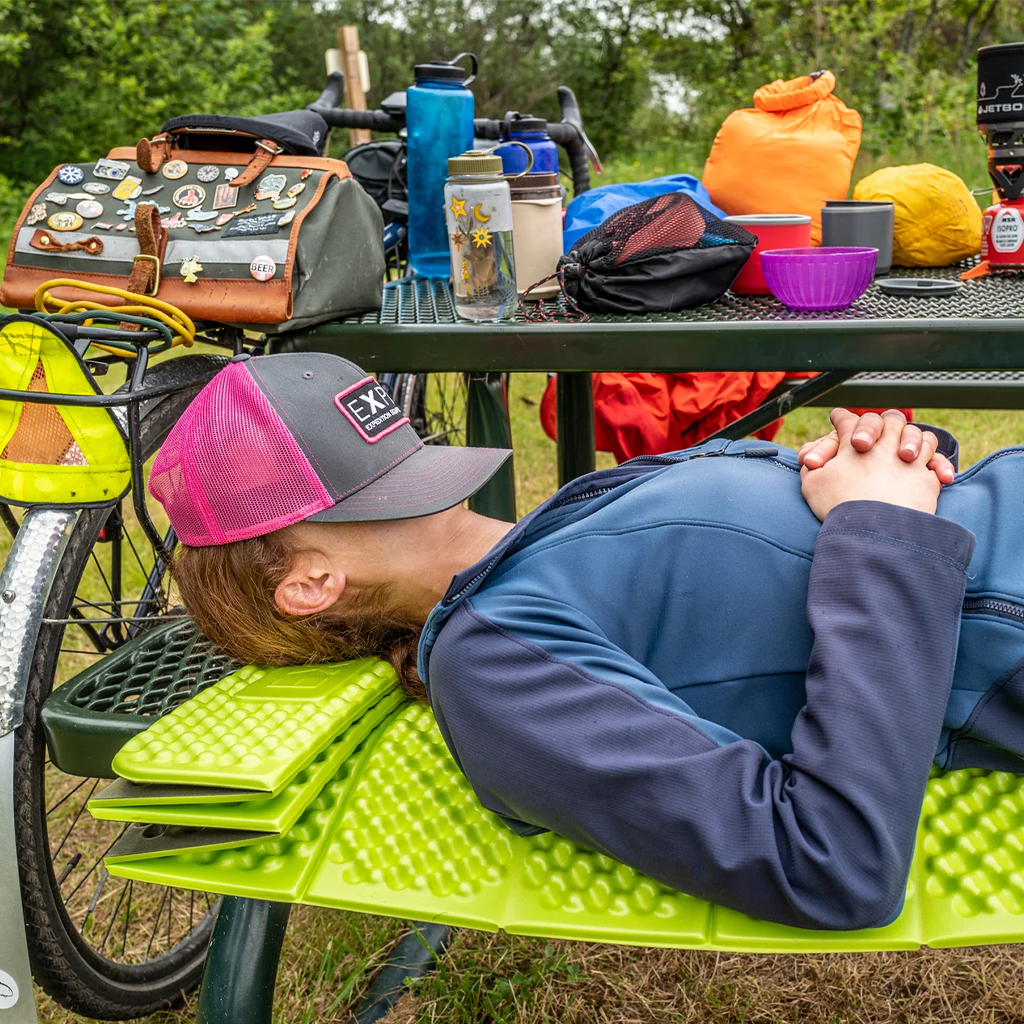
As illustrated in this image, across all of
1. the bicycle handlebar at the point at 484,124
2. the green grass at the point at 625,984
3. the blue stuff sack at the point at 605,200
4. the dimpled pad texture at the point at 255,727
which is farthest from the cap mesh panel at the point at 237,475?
the bicycle handlebar at the point at 484,124

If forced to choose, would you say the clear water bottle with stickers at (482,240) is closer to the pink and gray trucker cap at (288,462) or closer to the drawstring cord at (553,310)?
the drawstring cord at (553,310)

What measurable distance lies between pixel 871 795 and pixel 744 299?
1.09 metres

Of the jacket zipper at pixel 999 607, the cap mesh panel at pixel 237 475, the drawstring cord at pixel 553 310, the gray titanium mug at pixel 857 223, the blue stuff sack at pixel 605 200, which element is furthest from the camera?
the blue stuff sack at pixel 605 200

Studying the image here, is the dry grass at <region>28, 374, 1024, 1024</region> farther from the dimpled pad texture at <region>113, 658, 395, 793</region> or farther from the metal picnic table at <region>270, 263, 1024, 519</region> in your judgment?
the metal picnic table at <region>270, 263, 1024, 519</region>

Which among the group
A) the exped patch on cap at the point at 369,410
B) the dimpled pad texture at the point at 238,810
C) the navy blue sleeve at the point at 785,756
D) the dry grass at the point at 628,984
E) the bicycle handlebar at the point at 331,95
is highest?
the bicycle handlebar at the point at 331,95

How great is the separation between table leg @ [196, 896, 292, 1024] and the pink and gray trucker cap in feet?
1.48

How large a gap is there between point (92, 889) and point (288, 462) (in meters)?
1.31

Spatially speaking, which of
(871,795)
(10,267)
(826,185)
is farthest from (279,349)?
(826,185)

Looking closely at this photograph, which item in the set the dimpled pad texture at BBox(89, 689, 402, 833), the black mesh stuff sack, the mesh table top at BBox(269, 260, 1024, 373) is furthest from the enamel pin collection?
the dimpled pad texture at BBox(89, 689, 402, 833)

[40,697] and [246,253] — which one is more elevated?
[246,253]

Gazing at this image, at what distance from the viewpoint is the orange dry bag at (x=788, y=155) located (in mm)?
2766

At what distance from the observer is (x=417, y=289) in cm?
217

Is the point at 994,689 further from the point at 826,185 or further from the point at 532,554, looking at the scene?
the point at 826,185

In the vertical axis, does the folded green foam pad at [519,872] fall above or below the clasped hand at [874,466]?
below
